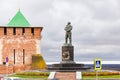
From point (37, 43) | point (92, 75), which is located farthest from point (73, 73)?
point (37, 43)

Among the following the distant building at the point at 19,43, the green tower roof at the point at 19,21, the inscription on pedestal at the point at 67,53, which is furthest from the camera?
the green tower roof at the point at 19,21

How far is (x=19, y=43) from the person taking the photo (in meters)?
52.1

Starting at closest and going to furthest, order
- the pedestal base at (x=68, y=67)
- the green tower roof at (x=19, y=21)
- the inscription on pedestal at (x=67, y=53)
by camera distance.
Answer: the pedestal base at (x=68, y=67)
the inscription on pedestal at (x=67, y=53)
the green tower roof at (x=19, y=21)

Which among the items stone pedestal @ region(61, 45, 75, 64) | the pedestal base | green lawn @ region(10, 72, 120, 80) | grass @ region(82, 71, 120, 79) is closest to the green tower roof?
stone pedestal @ region(61, 45, 75, 64)

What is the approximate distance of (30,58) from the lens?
51969mm

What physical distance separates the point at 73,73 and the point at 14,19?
23.5 metres

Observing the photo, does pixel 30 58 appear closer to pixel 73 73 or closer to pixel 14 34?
pixel 14 34

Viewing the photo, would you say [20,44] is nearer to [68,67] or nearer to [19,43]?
[19,43]

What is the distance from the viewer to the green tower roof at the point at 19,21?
172 feet

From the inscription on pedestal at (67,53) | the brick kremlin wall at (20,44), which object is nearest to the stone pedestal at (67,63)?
the inscription on pedestal at (67,53)

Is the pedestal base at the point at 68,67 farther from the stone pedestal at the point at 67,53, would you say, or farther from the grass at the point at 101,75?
the grass at the point at 101,75

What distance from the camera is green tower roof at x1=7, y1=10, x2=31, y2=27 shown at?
52.4 meters

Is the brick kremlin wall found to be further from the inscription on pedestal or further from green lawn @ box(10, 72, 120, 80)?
green lawn @ box(10, 72, 120, 80)

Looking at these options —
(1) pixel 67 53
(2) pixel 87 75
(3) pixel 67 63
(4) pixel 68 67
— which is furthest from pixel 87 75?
(1) pixel 67 53
